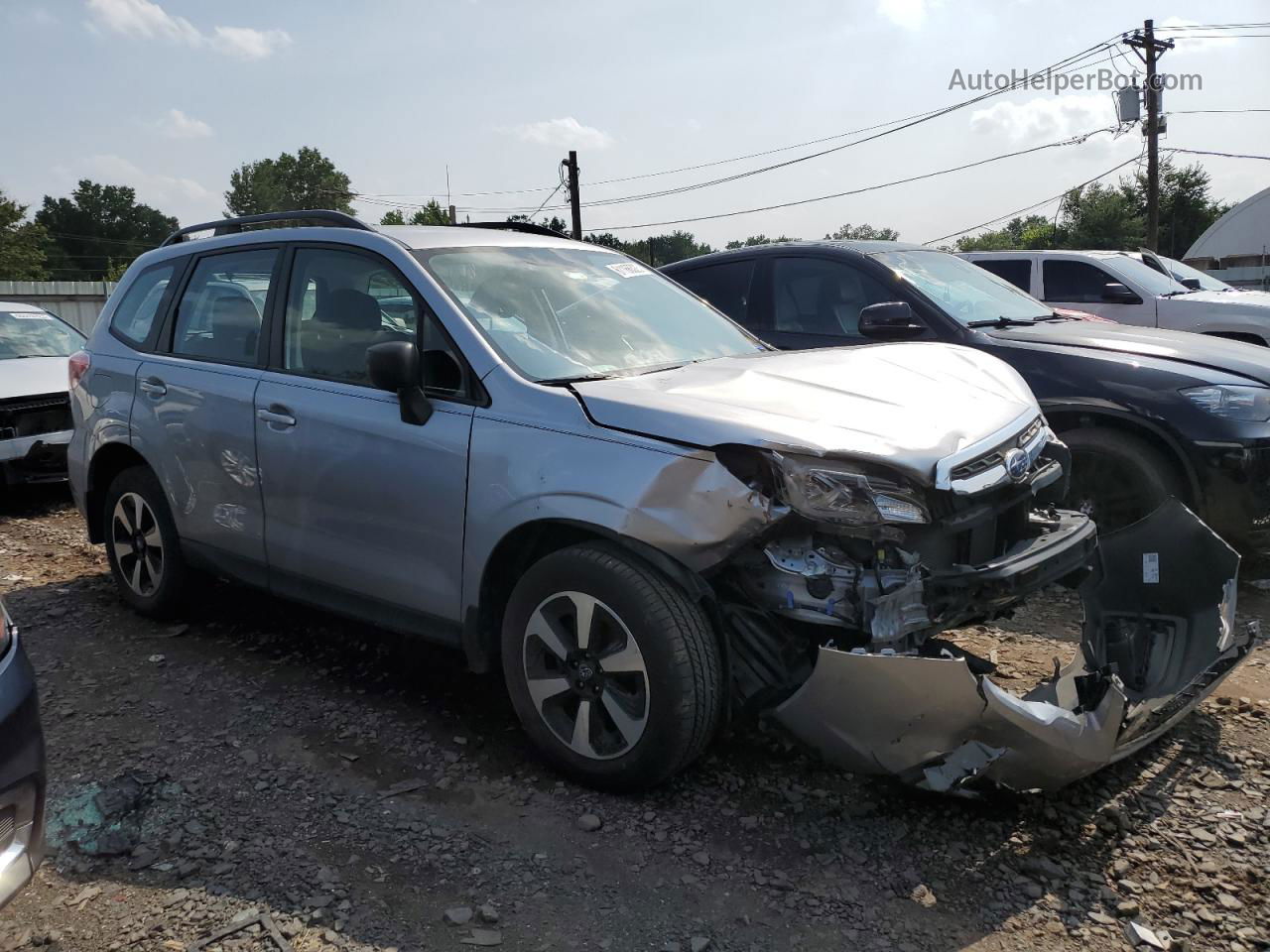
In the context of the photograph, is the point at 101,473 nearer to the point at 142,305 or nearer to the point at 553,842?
the point at 142,305

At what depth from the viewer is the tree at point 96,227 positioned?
85375 millimetres

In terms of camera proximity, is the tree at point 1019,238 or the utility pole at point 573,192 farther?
the tree at point 1019,238

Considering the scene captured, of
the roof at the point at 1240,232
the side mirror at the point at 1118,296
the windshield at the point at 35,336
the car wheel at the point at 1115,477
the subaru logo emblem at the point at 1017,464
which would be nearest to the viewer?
the subaru logo emblem at the point at 1017,464

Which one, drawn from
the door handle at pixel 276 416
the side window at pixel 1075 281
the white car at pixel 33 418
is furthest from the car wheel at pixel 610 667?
the side window at pixel 1075 281

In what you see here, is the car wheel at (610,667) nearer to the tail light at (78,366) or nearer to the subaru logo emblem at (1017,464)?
the subaru logo emblem at (1017,464)

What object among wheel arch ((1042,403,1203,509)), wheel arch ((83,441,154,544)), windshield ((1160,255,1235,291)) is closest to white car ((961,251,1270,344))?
windshield ((1160,255,1235,291))

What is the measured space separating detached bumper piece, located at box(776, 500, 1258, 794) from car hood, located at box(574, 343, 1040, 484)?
0.57m

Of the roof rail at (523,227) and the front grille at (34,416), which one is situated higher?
the roof rail at (523,227)

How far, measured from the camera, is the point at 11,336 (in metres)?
8.60

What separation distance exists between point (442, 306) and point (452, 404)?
1.23 ft

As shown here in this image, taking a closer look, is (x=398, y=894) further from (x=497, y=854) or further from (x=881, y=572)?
(x=881, y=572)

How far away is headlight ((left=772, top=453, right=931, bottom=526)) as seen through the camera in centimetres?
271

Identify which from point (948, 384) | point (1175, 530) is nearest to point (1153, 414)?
point (1175, 530)

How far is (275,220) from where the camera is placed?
4.44 metres
